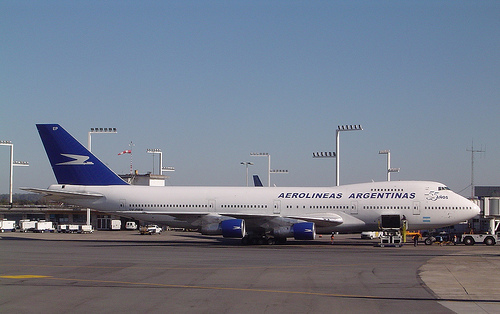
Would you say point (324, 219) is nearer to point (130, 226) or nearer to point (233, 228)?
point (233, 228)

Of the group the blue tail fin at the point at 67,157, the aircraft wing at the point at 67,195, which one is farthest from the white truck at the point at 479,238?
the blue tail fin at the point at 67,157

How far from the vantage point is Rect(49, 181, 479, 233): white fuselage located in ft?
127

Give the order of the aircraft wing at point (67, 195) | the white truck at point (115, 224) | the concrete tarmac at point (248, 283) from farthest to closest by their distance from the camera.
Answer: the white truck at point (115, 224) → the aircraft wing at point (67, 195) → the concrete tarmac at point (248, 283)

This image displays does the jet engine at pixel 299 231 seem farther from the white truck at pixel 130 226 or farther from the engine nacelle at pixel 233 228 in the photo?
the white truck at pixel 130 226

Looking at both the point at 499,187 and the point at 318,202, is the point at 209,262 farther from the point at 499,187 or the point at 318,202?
the point at 499,187

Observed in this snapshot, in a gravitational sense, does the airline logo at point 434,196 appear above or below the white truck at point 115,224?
above

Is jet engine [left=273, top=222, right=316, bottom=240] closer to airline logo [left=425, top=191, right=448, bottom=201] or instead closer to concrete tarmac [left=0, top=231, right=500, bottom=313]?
concrete tarmac [left=0, top=231, right=500, bottom=313]

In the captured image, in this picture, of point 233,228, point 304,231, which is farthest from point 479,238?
point 233,228

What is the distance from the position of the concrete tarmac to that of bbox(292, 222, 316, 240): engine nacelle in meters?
7.32

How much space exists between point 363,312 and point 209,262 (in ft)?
43.5

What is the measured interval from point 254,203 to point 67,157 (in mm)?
15242

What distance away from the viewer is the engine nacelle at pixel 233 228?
119 feet

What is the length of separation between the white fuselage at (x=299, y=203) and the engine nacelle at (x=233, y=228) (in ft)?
2.20

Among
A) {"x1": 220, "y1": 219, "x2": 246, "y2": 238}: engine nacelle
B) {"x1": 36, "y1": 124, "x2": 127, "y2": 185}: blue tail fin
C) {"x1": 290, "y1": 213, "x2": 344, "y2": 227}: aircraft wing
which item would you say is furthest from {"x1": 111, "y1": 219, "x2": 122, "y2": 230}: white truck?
{"x1": 290, "y1": 213, "x2": 344, "y2": 227}: aircraft wing
